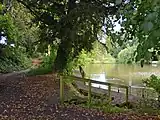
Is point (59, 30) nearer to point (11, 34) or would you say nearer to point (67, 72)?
point (11, 34)

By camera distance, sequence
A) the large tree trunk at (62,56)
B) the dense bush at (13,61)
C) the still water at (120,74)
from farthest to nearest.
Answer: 1. the still water at (120,74)
2. the dense bush at (13,61)
3. the large tree trunk at (62,56)

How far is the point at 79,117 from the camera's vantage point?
271 inches

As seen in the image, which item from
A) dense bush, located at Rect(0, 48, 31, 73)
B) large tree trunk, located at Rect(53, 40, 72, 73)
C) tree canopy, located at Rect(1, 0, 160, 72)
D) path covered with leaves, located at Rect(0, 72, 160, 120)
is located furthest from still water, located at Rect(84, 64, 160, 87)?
path covered with leaves, located at Rect(0, 72, 160, 120)

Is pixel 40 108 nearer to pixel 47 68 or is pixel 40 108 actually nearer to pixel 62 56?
pixel 62 56

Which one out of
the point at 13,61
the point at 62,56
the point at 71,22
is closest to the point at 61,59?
the point at 62,56

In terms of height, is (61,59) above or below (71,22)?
below

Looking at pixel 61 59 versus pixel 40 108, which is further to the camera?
pixel 61 59

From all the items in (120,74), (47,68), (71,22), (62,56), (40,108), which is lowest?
(120,74)

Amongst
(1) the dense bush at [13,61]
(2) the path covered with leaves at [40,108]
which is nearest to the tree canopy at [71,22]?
(2) the path covered with leaves at [40,108]

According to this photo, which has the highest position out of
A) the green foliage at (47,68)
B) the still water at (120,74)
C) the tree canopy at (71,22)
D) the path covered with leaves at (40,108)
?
the tree canopy at (71,22)

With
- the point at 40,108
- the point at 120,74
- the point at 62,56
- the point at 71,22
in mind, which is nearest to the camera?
the point at 40,108

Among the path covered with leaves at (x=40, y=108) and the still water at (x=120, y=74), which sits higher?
the path covered with leaves at (x=40, y=108)

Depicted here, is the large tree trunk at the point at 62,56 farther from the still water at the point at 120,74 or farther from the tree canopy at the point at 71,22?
the still water at the point at 120,74

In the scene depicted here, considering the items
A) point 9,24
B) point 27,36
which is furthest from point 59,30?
point 27,36
